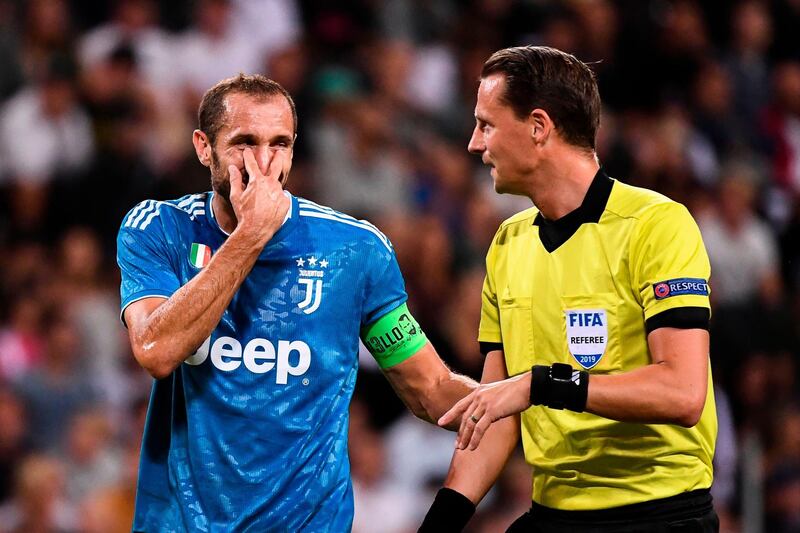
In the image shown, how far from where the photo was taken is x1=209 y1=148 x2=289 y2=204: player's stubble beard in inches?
161

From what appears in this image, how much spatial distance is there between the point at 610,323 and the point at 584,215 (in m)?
0.38

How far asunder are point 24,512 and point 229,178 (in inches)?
170

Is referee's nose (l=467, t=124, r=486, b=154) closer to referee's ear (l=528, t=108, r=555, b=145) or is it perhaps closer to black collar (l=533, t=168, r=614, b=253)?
referee's ear (l=528, t=108, r=555, b=145)

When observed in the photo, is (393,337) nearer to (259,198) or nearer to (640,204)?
(259,198)

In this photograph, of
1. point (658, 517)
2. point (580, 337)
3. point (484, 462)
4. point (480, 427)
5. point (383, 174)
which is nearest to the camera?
point (480, 427)

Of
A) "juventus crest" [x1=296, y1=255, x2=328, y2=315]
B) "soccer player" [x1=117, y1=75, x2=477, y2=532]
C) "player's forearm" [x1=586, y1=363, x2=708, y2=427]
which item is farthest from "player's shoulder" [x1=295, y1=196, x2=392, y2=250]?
"player's forearm" [x1=586, y1=363, x2=708, y2=427]

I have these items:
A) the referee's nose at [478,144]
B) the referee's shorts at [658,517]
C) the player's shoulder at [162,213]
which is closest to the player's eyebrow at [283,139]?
the player's shoulder at [162,213]

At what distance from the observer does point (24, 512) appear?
25.0 feet

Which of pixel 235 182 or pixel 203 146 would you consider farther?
pixel 203 146

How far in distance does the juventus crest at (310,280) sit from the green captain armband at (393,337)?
0.82ft

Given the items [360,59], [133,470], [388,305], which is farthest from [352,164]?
[388,305]

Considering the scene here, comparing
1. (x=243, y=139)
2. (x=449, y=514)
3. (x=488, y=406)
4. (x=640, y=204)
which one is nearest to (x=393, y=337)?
(x=449, y=514)

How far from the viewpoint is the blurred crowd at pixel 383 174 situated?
26.5 ft

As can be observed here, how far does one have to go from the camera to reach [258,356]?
4.01 metres
